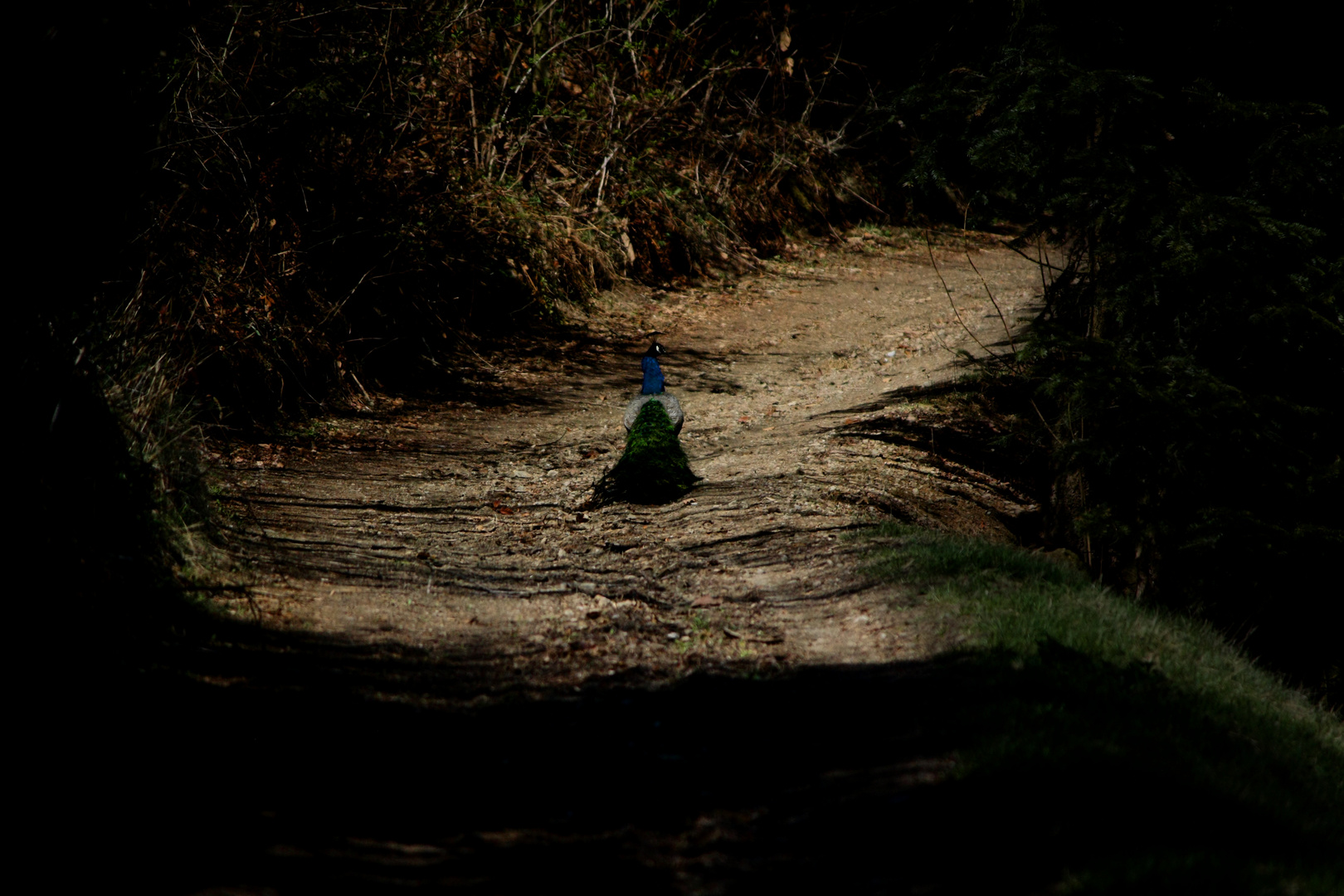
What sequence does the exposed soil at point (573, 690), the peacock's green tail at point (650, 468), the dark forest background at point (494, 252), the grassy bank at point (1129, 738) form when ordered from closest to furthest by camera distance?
1. the grassy bank at point (1129, 738)
2. the exposed soil at point (573, 690)
3. the dark forest background at point (494, 252)
4. the peacock's green tail at point (650, 468)

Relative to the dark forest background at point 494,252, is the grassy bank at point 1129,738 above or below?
below

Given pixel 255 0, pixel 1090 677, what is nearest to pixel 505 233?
pixel 255 0

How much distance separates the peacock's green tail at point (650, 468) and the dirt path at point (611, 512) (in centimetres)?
14

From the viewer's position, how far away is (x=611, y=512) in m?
8.12

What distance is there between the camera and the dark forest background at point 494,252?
4.62 meters

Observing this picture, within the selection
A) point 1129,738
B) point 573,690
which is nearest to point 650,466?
point 573,690

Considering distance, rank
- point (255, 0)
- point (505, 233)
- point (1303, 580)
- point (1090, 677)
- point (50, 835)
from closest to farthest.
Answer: point (50, 835) → point (1090, 677) → point (1303, 580) → point (255, 0) → point (505, 233)

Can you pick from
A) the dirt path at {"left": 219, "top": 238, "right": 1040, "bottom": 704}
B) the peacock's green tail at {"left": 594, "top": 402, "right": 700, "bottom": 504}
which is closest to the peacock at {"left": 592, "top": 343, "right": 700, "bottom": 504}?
the peacock's green tail at {"left": 594, "top": 402, "right": 700, "bottom": 504}

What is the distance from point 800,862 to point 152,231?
7854 mm

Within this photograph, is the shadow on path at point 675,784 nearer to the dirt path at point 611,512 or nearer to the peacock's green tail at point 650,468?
the dirt path at point 611,512

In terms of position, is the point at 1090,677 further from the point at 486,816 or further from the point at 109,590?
the point at 109,590

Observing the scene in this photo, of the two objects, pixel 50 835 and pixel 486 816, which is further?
pixel 486 816

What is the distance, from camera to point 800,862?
330cm

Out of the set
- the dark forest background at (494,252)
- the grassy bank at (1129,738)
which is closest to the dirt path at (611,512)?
the grassy bank at (1129,738)
